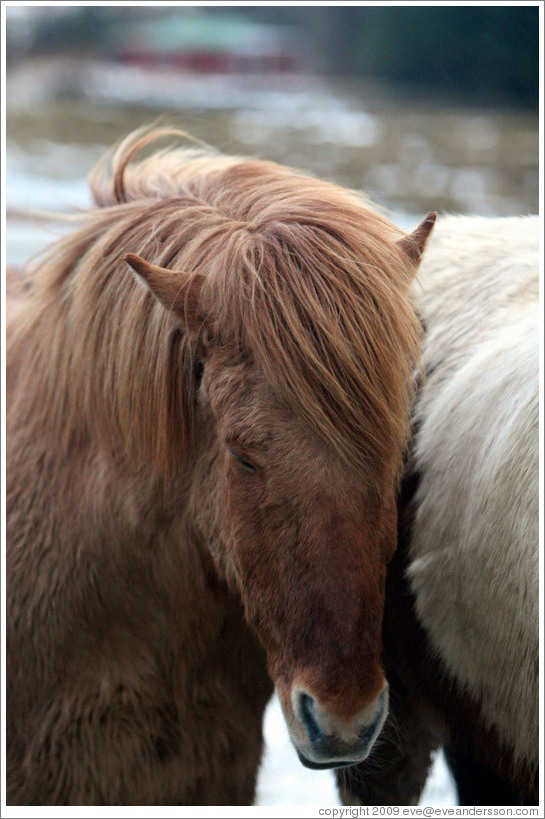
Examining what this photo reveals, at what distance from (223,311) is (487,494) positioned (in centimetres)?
59

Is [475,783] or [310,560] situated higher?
[310,560]

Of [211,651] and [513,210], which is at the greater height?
[513,210]

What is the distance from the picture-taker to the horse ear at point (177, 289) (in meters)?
1.44

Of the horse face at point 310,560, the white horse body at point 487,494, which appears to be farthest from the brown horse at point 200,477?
the white horse body at point 487,494

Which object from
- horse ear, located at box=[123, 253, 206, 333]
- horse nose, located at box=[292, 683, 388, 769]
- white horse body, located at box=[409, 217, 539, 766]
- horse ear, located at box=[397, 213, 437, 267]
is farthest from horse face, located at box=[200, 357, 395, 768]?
horse ear, located at box=[397, 213, 437, 267]

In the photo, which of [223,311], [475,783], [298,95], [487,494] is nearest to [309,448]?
[223,311]

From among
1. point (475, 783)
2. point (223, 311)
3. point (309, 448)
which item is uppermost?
point (223, 311)

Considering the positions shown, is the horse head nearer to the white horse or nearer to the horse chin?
the horse chin

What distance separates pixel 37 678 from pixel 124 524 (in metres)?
0.41

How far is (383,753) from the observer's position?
187cm

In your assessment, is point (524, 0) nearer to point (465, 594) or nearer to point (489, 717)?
point (465, 594)

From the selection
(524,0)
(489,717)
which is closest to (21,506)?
(489,717)

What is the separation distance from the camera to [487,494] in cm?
157

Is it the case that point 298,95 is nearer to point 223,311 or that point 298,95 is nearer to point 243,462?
point 223,311
